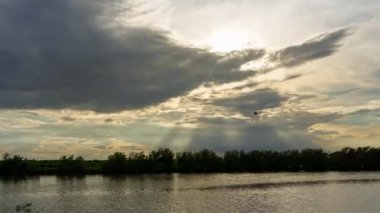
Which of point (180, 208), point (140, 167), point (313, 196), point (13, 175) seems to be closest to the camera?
point (180, 208)

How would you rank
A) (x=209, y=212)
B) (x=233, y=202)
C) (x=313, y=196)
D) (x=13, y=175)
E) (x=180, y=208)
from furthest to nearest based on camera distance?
(x=13, y=175), (x=313, y=196), (x=233, y=202), (x=180, y=208), (x=209, y=212)

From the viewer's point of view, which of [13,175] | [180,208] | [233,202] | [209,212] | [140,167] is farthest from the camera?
[140,167]

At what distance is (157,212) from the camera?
199 feet

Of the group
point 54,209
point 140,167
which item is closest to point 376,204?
point 54,209

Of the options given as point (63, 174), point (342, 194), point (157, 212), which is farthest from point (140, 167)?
point (157, 212)

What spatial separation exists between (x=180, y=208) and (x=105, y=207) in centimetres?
1035

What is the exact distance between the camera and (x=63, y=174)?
18950cm

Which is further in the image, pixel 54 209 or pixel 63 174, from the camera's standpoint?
pixel 63 174

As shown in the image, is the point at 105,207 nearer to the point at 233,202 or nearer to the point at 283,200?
the point at 233,202

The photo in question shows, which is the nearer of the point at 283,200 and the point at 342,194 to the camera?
Answer: the point at 283,200

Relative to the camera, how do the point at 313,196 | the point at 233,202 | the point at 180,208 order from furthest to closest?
1. the point at 313,196
2. the point at 233,202
3. the point at 180,208

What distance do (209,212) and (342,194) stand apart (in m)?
32.0

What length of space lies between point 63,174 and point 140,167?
96.9ft

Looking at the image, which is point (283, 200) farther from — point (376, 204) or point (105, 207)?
point (105, 207)
